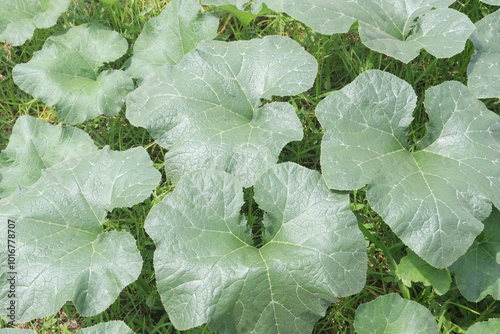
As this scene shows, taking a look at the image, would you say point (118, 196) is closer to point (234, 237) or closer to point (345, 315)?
point (234, 237)

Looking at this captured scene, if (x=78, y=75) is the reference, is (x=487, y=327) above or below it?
below

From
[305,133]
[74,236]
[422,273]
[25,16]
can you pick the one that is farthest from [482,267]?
[25,16]

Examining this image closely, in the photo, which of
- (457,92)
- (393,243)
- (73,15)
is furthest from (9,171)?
(457,92)

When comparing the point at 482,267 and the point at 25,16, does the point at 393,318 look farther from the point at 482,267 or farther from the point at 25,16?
the point at 25,16

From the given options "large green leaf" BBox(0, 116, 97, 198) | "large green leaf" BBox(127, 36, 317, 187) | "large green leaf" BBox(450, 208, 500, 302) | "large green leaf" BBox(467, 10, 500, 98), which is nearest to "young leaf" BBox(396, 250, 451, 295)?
"large green leaf" BBox(450, 208, 500, 302)

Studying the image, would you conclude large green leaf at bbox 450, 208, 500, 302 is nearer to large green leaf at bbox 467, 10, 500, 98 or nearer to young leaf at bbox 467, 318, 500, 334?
young leaf at bbox 467, 318, 500, 334
